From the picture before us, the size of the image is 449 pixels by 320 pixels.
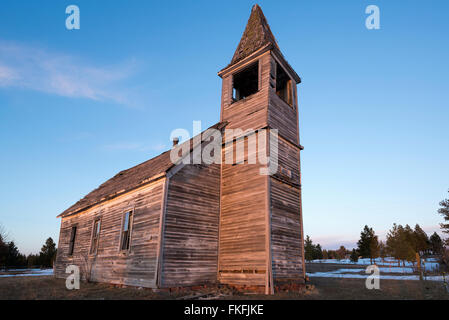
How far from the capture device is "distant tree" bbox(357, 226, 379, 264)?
52606mm

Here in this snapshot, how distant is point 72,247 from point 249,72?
16609 millimetres

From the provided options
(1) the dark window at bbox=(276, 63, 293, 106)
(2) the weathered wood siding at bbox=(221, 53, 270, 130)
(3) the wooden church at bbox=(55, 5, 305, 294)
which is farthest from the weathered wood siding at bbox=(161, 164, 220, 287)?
(1) the dark window at bbox=(276, 63, 293, 106)

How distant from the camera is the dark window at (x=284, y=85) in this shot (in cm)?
1577

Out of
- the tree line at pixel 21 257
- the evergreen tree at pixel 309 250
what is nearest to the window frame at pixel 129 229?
the tree line at pixel 21 257

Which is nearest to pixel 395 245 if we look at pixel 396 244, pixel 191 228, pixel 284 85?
pixel 396 244

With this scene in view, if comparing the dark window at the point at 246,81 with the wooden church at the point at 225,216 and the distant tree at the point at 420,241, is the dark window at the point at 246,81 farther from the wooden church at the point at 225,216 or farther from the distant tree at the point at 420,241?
the distant tree at the point at 420,241

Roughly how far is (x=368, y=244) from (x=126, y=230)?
52955mm

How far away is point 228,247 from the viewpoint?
12328 millimetres

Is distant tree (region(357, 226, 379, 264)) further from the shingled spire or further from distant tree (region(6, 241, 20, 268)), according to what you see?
distant tree (region(6, 241, 20, 268))

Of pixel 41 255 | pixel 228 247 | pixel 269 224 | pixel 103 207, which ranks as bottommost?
pixel 41 255

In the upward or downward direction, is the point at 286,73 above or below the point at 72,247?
above

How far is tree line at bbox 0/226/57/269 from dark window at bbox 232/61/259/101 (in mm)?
40051
